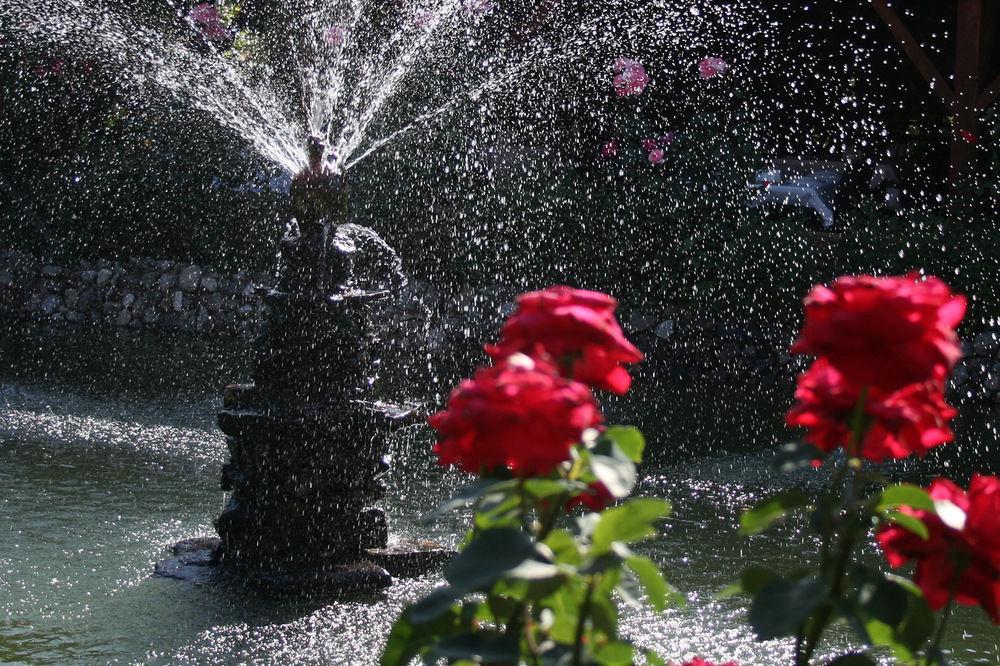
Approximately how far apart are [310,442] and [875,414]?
7.81 ft

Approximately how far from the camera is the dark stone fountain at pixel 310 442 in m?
3.42

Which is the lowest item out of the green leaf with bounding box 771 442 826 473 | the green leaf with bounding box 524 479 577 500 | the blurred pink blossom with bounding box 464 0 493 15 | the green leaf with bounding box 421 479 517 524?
the green leaf with bounding box 421 479 517 524

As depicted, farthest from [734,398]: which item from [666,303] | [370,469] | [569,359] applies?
[569,359]

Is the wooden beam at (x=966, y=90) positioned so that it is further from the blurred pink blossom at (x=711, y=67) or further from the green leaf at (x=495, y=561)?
the green leaf at (x=495, y=561)

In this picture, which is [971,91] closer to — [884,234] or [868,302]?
[884,234]

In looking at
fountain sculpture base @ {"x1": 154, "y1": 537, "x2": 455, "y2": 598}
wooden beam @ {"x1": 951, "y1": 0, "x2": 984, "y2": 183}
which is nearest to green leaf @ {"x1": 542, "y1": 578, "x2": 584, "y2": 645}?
fountain sculpture base @ {"x1": 154, "y1": 537, "x2": 455, "y2": 598}

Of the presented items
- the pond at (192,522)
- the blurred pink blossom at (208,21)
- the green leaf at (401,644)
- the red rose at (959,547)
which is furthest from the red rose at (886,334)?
the blurred pink blossom at (208,21)

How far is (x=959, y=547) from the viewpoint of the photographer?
122 cm

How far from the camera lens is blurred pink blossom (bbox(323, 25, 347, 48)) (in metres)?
10.0

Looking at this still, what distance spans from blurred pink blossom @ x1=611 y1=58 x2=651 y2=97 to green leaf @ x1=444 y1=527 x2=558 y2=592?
26.4 feet

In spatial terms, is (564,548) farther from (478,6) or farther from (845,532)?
(478,6)

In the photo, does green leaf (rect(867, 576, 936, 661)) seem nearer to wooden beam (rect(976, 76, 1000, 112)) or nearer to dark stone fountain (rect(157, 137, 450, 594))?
dark stone fountain (rect(157, 137, 450, 594))

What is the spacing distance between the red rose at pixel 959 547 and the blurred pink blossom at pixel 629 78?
25.7ft

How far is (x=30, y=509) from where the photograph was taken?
13.6ft
